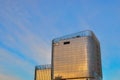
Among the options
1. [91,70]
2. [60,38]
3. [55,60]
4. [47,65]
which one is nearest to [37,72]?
[47,65]

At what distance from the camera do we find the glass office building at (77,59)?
156500 millimetres

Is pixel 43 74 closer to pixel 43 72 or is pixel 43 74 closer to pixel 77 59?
pixel 43 72

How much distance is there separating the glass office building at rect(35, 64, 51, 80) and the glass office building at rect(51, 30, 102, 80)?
25.9 ft

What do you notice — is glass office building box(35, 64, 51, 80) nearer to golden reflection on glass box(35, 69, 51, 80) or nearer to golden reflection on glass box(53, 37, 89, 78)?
golden reflection on glass box(35, 69, 51, 80)

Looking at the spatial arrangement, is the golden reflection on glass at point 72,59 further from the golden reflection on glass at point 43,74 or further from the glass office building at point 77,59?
the golden reflection on glass at point 43,74

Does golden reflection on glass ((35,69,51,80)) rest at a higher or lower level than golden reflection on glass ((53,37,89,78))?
lower

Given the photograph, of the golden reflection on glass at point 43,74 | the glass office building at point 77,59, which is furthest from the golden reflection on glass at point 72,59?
the golden reflection on glass at point 43,74

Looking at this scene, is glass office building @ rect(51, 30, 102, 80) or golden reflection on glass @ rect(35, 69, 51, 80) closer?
glass office building @ rect(51, 30, 102, 80)

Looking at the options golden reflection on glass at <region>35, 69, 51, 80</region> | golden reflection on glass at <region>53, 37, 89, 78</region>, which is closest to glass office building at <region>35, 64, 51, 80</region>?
golden reflection on glass at <region>35, 69, 51, 80</region>

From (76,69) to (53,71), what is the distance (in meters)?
21.6

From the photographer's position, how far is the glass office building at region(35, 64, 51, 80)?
175m

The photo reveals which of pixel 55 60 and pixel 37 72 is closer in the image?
pixel 55 60

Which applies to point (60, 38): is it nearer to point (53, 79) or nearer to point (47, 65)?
point (47, 65)

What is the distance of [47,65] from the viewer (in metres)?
182
